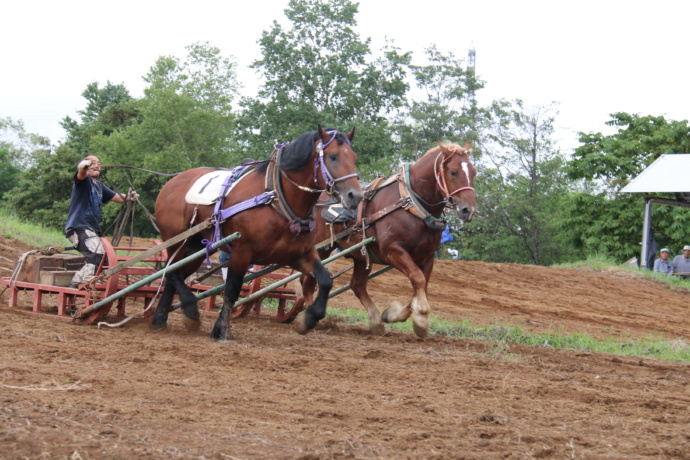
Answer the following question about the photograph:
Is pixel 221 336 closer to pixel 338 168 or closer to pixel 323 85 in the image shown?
pixel 338 168

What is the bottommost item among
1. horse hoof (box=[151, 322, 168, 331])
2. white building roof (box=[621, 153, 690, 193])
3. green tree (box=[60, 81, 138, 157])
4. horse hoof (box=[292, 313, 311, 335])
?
horse hoof (box=[151, 322, 168, 331])

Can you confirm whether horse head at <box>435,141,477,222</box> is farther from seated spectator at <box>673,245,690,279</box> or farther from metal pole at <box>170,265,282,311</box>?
seated spectator at <box>673,245,690,279</box>

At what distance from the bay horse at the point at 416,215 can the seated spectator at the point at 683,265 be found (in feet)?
43.6

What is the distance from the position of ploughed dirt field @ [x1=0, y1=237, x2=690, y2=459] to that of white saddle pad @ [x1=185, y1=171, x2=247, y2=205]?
141cm

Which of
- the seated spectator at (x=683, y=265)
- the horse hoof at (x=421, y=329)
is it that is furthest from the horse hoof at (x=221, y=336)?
the seated spectator at (x=683, y=265)

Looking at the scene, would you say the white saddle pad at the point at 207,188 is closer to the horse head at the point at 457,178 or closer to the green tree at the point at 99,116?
the horse head at the point at 457,178

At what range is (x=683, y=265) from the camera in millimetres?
18938

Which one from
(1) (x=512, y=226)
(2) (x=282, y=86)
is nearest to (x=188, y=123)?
(2) (x=282, y=86)

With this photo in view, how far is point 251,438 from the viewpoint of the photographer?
350cm

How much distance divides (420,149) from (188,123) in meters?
12.4

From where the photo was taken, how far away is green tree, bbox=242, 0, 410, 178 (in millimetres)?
32250

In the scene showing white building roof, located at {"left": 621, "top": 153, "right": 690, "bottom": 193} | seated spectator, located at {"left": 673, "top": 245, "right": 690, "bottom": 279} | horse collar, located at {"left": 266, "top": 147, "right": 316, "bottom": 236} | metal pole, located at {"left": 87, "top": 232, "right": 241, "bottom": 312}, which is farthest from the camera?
white building roof, located at {"left": 621, "top": 153, "right": 690, "bottom": 193}

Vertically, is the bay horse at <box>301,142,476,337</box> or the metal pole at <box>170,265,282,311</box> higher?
the bay horse at <box>301,142,476,337</box>

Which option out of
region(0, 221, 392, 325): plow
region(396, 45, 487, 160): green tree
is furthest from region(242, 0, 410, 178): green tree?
region(0, 221, 392, 325): plow
